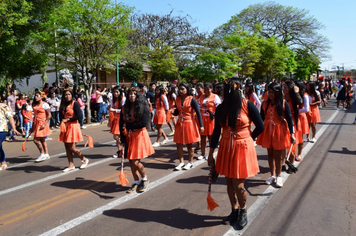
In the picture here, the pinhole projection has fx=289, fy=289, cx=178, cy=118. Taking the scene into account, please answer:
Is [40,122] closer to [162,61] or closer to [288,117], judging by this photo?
[288,117]

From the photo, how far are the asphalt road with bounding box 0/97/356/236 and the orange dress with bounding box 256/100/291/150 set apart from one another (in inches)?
32.2

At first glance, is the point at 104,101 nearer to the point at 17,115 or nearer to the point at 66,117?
the point at 17,115

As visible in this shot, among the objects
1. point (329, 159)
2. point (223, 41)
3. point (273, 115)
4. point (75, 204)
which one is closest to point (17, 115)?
point (75, 204)

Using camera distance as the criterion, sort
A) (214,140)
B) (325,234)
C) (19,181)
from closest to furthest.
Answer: (325,234), (214,140), (19,181)

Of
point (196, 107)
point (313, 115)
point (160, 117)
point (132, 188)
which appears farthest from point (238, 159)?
point (313, 115)

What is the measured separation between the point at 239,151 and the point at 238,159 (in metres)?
0.10

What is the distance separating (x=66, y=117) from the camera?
6.59 metres

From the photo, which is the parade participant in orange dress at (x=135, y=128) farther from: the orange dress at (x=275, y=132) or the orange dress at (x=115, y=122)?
the orange dress at (x=115, y=122)

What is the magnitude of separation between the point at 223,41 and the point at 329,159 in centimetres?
2651

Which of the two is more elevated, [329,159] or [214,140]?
[214,140]

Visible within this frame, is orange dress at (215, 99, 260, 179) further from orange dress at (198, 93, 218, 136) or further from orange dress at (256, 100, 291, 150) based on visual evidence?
orange dress at (198, 93, 218, 136)

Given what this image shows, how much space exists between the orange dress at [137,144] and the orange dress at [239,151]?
1681 millimetres

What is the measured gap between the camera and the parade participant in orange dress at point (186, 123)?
21.0 feet

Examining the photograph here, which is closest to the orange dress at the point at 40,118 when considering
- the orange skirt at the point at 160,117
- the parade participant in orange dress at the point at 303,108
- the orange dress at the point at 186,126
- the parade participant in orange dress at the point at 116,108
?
the parade participant in orange dress at the point at 116,108
